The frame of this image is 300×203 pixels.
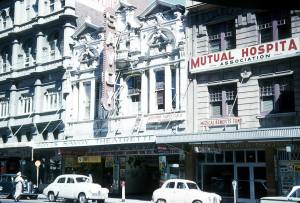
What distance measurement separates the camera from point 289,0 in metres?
2.15

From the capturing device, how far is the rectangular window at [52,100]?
31817mm

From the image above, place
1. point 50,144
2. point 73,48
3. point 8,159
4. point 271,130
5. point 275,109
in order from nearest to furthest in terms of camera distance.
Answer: point 271,130, point 275,109, point 50,144, point 73,48, point 8,159

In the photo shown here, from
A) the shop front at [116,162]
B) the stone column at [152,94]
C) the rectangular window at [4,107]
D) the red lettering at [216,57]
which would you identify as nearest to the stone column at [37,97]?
the shop front at [116,162]

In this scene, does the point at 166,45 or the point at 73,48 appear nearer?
the point at 166,45

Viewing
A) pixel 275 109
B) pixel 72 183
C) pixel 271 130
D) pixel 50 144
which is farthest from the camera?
pixel 50 144

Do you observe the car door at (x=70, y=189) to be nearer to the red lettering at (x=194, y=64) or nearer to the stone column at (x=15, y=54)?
the red lettering at (x=194, y=64)

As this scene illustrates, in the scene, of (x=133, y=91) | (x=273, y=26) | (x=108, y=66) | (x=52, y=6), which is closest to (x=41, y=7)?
(x=52, y=6)

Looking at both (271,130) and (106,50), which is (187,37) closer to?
(106,50)

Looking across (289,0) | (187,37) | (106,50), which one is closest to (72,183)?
(106,50)

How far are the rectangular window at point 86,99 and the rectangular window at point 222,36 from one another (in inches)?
403

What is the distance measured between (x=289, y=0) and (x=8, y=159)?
118 ft

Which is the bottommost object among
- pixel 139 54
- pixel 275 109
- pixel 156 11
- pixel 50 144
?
pixel 50 144

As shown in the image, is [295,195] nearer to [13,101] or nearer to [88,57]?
[88,57]

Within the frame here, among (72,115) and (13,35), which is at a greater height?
(13,35)
